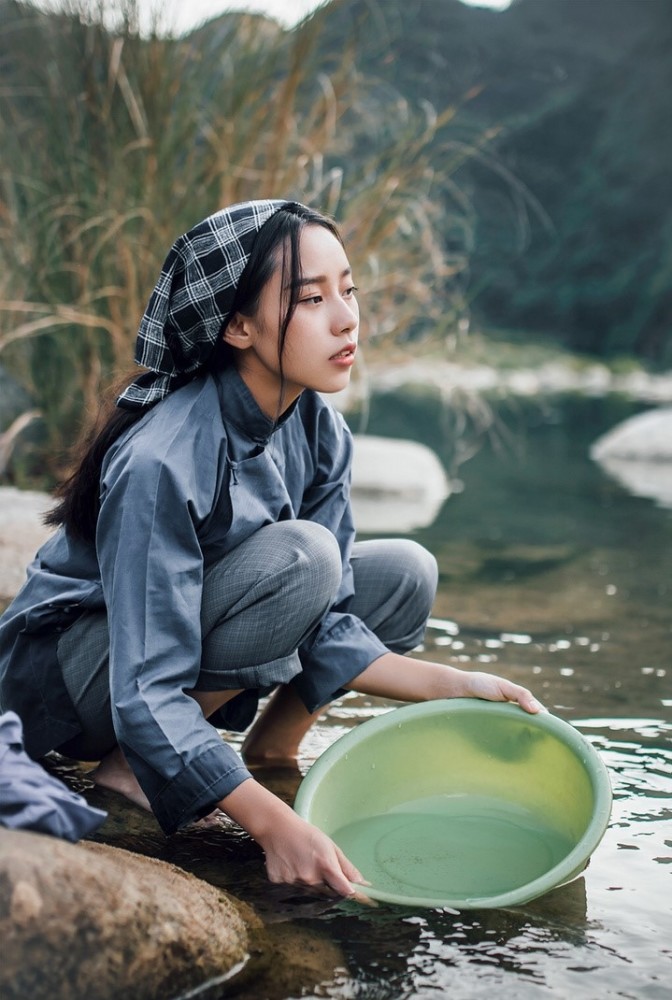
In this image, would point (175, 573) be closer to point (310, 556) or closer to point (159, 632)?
point (159, 632)

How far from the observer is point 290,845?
1.42 m

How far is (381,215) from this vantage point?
3799 mm

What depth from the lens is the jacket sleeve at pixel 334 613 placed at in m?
1.77

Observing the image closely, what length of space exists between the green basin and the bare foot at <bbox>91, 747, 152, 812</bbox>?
0.28m

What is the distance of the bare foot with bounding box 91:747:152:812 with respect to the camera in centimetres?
172

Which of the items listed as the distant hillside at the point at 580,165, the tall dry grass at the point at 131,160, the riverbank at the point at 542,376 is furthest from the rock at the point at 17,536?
the distant hillside at the point at 580,165

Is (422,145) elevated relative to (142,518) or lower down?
elevated

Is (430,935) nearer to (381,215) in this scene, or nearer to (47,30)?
(381,215)

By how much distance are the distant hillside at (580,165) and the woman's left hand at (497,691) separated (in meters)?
20.9

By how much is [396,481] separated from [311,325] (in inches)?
156

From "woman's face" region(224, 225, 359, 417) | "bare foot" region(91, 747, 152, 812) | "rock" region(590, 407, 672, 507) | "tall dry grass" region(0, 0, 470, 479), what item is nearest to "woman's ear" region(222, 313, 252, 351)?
"woman's face" region(224, 225, 359, 417)

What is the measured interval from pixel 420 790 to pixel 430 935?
42 cm

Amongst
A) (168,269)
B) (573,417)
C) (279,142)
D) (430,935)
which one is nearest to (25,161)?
(279,142)

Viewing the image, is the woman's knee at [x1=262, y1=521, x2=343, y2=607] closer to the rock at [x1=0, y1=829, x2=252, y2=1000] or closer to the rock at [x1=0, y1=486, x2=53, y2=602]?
the rock at [x1=0, y1=829, x2=252, y2=1000]
